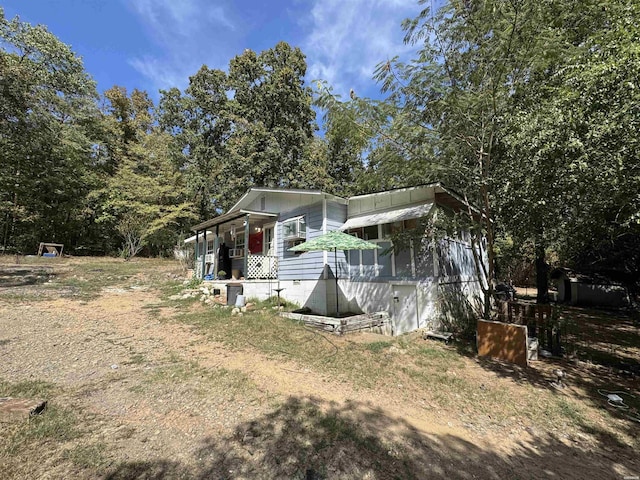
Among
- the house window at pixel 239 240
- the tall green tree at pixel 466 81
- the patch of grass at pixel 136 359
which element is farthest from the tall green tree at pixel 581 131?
the house window at pixel 239 240

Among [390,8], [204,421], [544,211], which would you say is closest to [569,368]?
[544,211]

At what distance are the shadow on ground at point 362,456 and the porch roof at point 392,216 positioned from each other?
5.58 meters

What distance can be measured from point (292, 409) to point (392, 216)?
627 centimetres

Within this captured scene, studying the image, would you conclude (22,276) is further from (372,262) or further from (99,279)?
(372,262)

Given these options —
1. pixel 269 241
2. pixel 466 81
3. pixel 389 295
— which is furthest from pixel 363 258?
pixel 466 81

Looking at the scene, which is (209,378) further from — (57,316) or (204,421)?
(57,316)

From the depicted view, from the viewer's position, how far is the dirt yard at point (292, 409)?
2777mm

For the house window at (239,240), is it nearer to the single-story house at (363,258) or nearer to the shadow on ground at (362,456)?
the single-story house at (363,258)

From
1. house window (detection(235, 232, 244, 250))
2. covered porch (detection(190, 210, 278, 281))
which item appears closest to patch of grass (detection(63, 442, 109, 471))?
covered porch (detection(190, 210, 278, 281))

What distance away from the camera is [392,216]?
8.73m

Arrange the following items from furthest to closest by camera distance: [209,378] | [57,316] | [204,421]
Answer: [57,316] < [209,378] < [204,421]

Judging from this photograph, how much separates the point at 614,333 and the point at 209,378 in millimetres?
11197

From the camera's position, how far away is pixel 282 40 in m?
24.4

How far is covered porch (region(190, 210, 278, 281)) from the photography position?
12.2 metres
